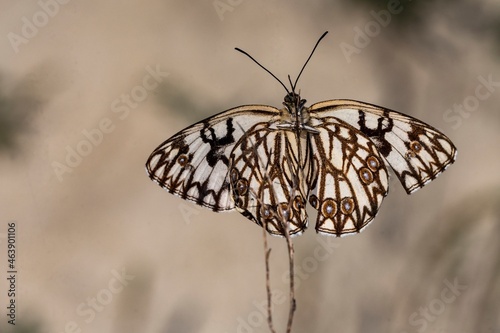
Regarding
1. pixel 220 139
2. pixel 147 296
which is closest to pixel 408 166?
pixel 220 139

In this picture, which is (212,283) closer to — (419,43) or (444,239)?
(444,239)
